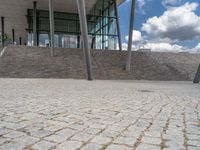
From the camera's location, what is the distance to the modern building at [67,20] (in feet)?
114

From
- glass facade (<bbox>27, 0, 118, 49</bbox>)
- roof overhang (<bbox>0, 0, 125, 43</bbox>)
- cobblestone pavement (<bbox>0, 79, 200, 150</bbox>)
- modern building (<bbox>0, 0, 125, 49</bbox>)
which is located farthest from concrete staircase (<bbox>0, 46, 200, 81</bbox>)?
cobblestone pavement (<bbox>0, 79, 200, 150</bbox>)

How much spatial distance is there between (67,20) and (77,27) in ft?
6.41

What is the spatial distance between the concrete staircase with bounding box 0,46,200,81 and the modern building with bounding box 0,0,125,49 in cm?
941

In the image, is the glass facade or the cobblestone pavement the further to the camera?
the glass facade

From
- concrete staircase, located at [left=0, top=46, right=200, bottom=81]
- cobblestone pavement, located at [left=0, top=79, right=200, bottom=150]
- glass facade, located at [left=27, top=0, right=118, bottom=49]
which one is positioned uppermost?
glass facade, located at [left=27, top=0, right=118, bottom=49]

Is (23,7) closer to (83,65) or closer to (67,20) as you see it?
(67,20)

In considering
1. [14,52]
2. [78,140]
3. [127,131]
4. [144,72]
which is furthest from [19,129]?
[14,52]

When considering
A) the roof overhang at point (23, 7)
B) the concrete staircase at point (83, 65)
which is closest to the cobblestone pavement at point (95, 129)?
the concrete staircase at point (83, 65)

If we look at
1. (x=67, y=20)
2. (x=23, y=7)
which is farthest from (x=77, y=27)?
(x=23, y=7)

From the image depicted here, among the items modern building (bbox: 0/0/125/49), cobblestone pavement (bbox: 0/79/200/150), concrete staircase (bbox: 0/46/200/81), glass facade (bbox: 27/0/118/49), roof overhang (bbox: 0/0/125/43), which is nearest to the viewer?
cobblestone pavement (bbox: 0/79/200/150)

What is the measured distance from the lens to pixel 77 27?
4044cm

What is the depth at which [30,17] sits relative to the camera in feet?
125

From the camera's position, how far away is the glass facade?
3709cm

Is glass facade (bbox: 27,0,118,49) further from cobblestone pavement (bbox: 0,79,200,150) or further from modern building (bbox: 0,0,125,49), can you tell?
cobblestone pavement (bbox: 0,79,200,150)
